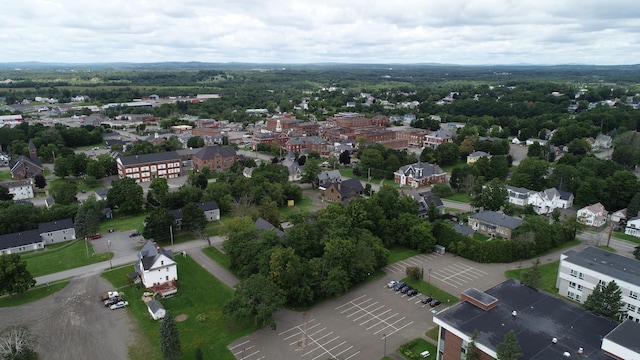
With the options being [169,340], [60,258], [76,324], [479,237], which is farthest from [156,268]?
[479,237]

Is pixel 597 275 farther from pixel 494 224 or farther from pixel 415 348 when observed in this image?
pixel 415 348

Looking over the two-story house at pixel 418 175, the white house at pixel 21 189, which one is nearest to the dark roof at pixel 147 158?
the white house at pixel 21 189

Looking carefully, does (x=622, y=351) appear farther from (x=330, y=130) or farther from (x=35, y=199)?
(x=330, y=130)

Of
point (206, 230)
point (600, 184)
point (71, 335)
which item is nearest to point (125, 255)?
point (206, 230)

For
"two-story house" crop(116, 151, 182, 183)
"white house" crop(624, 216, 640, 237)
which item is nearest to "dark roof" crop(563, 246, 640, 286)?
"white house" crop(624, 216, 640, 237)

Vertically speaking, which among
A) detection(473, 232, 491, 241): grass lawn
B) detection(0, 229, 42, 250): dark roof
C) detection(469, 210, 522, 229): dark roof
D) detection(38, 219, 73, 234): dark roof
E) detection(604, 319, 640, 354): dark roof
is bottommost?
detection(473, 232, 491, 241): grass lawn

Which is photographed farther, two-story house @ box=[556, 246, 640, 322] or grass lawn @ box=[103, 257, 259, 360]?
two-story house @ box=[556, 246, 640, 322]

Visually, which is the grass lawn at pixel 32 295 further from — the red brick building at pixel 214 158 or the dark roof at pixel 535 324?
the red brick building at pixel 214 158

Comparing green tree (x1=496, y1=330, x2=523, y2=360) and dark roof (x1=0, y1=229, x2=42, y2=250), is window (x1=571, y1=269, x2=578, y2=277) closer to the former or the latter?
green tree (x1=496, y1=330, x2=523, y2=360)
